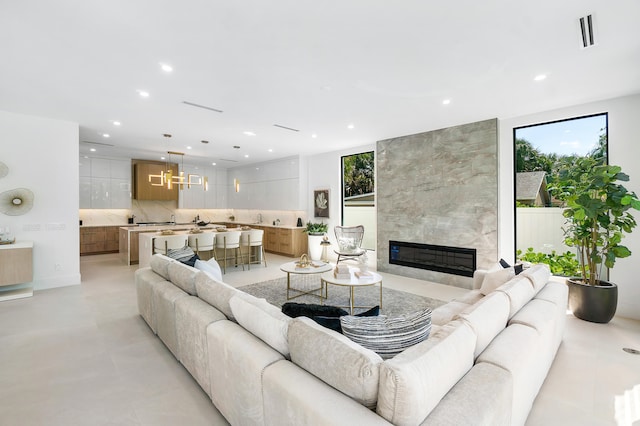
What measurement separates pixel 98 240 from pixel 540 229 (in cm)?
1075

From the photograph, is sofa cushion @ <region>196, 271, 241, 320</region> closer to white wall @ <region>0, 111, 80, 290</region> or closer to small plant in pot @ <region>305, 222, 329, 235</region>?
white wall @ <region>0, 111, 80, 290</region>

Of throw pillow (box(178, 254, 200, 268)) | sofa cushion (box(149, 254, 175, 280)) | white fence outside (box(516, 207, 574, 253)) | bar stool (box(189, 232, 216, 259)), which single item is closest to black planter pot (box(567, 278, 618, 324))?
white fence outside (box(516, 207, 574, 253))

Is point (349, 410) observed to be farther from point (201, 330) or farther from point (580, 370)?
point (580, 370)

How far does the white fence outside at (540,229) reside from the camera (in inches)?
179

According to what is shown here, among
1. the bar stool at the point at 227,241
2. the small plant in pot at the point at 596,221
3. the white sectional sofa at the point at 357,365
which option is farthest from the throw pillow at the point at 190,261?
the small plant in pot at the point at 596,221

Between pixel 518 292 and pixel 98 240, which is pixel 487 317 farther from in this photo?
pixel 98 240

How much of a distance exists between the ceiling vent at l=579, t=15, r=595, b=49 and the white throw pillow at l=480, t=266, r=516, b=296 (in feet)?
7.23

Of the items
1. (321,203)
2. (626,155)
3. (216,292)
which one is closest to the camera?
(216,292)

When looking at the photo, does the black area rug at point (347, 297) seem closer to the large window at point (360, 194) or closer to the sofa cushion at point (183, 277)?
the sofa cushion at point (183, 277)

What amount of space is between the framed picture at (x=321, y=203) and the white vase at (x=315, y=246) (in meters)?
0.69

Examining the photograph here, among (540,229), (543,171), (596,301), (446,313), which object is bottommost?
(596,301)

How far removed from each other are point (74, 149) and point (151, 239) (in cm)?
207

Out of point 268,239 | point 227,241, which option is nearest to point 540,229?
point 227,241

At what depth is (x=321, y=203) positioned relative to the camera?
8094 millimetres
